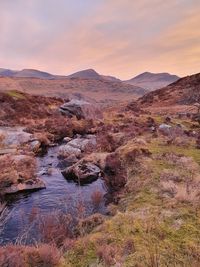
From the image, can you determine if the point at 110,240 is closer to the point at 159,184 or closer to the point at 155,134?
the point at 159,184

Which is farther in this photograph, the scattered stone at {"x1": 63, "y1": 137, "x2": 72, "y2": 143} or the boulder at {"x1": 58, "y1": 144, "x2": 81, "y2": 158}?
the scattered stone at {"x1": 63, "y1": 137, "x2": 72, "y2": 143}

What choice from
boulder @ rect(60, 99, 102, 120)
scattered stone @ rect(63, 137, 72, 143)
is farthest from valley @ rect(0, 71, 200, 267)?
boulder @ rect(60, 99, 102, 120)

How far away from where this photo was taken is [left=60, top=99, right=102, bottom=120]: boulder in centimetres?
3594

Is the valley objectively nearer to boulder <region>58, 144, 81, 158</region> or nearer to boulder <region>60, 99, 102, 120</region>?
boulder <region>58, 144, 81, 158</region>

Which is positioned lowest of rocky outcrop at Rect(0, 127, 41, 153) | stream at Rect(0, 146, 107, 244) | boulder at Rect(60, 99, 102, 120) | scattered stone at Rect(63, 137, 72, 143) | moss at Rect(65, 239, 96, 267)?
stream at Rect(0, 146, 107, 244)

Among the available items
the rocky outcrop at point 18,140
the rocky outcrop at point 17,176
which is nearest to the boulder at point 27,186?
the rocky outcrop at point 17,176

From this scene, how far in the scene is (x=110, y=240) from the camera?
8617mm

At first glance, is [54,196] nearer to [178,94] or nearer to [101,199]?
[101,199]

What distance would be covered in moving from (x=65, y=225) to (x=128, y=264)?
3.22 meters

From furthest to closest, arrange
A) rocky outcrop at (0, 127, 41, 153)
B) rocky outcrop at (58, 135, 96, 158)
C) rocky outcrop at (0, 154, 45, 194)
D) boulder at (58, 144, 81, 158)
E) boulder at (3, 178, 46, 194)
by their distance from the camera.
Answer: rocky outcrop at (0, 127, 41, 153) → rocky outcrop at (58, 135, 96, 158) → boulder at (58, 144, 81, 158) → rocky outcrop at (0, 154, 45, 194) → boulder at (3, 178, 46, 194)

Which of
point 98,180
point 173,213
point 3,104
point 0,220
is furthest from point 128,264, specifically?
point 3,104

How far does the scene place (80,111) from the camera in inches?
1425

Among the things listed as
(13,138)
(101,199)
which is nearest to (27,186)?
(101,199)

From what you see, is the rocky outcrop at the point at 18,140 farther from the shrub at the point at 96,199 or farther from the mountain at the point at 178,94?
the mountain at the point at 178,94
